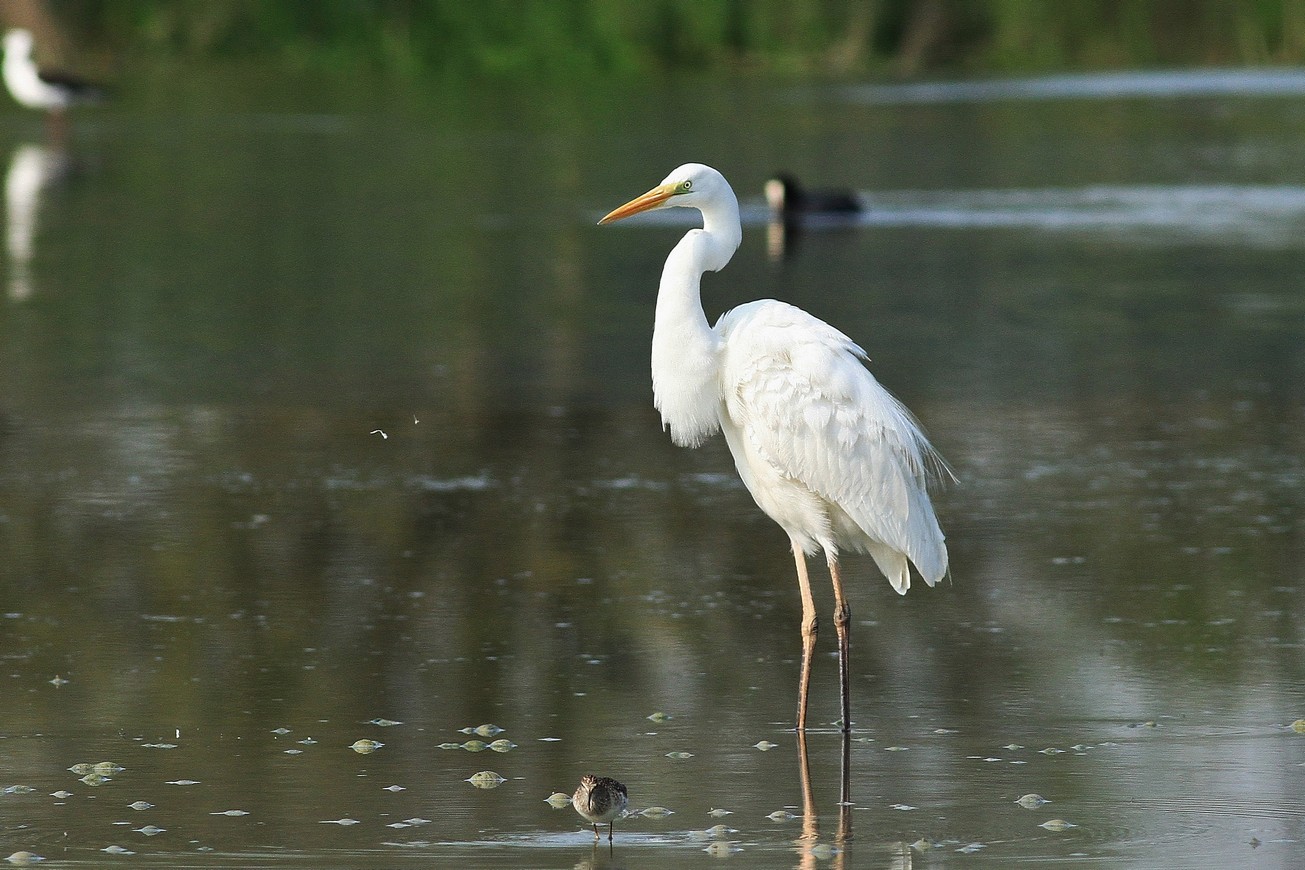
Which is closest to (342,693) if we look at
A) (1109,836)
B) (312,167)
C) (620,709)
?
(620,709)

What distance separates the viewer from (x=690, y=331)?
21.6ft

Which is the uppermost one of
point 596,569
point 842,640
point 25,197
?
point 842,640

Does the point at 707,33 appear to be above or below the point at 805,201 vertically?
above

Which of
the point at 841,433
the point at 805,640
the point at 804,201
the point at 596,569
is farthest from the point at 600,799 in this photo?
the point at 804,201

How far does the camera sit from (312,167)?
27188mm

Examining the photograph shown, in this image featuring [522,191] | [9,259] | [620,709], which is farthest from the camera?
[522,191]

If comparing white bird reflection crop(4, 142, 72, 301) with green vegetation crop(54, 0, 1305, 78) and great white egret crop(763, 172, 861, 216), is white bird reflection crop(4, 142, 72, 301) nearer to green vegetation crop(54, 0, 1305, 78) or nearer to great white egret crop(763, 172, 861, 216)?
great white egret crop(763, 172, 861, 216)

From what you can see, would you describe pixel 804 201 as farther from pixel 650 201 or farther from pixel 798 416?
pixel 798 416

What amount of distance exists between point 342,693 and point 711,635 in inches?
50.3

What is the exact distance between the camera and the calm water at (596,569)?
5.36 metres

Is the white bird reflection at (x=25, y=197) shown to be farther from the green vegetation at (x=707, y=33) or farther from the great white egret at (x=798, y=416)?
the green vegetation at (x=707, y=33)

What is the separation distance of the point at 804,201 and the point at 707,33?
3040cm

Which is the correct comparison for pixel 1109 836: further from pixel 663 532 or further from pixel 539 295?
pixel 539 295

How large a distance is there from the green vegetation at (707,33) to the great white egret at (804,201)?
26.7 metres
